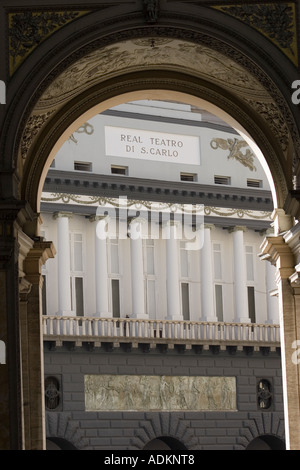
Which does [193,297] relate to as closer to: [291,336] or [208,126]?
[208,126]

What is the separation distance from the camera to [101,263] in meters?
55.3

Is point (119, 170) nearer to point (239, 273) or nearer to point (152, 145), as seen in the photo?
point (152, 145)

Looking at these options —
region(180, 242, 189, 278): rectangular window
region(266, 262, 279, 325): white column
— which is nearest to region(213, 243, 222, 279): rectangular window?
region(180, 242, 189, 278): rectangular window

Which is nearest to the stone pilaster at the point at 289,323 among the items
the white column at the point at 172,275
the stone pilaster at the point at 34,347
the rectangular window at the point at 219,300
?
the stone pilaster at the point at 34,347

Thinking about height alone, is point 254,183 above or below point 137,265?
above

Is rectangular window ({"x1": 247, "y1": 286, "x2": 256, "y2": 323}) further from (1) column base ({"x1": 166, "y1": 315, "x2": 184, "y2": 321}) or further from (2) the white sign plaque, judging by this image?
(2) the white sign plaque

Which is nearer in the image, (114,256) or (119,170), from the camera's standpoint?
(114,256)

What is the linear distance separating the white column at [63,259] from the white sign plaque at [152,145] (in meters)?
3.46

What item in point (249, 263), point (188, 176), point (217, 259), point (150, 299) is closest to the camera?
point (150, 299)

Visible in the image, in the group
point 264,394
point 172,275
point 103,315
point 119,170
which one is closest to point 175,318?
point 172,275

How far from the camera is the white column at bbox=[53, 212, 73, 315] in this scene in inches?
2131

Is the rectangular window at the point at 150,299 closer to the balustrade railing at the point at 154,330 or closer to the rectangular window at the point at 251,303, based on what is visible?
the balustrade railing at the point at 154,330

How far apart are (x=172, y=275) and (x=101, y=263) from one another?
3176mm

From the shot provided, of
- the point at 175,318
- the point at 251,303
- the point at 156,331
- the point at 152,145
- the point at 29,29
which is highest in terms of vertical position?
the point at 152,145
